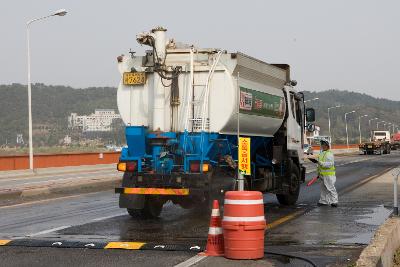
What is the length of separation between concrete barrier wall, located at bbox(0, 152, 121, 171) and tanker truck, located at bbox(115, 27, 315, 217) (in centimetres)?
2351

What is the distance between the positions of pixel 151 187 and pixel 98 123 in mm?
149155

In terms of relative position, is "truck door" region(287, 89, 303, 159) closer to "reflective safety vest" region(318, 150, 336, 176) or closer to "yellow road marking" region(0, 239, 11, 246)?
"reflective safety vest" region(318, 150, 336, 176)

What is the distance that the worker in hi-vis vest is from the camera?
15734 millimetres

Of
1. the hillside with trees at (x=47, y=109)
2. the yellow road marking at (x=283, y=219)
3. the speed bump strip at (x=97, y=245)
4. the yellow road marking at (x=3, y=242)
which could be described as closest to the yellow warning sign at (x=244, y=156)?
the yellow road marking at (x=283, y=219)

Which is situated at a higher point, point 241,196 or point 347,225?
point 241,196

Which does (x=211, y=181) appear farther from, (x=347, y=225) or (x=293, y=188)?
(x=293, y=188)

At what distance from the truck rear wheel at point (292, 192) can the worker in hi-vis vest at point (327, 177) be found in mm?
621

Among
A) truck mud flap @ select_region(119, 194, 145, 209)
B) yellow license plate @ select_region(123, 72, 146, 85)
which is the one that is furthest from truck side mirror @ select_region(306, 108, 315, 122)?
truck mud flap @ select_region(119, 194, 145, 209)

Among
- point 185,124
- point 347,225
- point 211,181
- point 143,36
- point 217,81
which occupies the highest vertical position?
point 143,36

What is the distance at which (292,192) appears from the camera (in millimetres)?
16219

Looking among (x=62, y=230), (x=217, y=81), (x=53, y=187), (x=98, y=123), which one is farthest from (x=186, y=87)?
(x=98, y=123)

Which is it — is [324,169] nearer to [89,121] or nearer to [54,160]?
[54,160]

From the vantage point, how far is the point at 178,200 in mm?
13000

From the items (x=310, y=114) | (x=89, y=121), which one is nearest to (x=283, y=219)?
(x=310, y=114)
